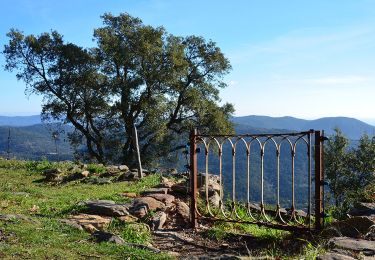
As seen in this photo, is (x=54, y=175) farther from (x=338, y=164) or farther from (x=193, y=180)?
(x=338, y=164)

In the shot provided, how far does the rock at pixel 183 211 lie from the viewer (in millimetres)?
10094

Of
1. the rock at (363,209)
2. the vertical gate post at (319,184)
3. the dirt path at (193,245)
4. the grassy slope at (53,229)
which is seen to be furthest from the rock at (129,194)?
the rock at (363,209)

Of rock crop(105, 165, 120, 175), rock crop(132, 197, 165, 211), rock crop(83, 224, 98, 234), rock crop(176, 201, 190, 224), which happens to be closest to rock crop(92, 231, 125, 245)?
rock crop(83, 224, 98, 234)

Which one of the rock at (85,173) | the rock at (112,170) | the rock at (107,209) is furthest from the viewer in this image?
the rock at (112,170)

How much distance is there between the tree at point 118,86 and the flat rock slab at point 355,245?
79.8 ft

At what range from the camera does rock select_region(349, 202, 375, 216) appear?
8403mm

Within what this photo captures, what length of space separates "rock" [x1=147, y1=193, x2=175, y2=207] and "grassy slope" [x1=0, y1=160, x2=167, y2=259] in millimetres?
930

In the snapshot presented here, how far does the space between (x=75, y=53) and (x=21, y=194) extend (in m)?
21.4

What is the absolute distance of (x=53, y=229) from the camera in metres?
8.10

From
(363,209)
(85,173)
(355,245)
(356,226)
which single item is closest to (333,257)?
(355,245)

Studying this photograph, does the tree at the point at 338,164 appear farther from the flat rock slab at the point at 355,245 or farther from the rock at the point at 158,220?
the flat rock slab at the point at 355,245

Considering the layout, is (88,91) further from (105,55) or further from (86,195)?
(86,195)

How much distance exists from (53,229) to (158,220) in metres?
2.28

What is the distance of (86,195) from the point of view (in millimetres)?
12883
